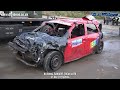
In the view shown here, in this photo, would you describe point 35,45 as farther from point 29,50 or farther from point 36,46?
point 29,50

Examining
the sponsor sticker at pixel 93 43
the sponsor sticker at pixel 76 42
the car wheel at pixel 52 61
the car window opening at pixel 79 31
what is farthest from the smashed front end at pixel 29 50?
the sponsor sticker at pixel 93 43

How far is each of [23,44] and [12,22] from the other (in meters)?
3.99

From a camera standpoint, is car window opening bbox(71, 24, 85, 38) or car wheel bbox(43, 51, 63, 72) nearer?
car wheel bbox(43, 51, 63, 72)

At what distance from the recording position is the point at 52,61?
6352 millimetres

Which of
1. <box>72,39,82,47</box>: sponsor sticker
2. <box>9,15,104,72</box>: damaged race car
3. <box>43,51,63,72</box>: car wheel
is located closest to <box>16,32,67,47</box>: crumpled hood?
<box>9,15,104,72</box>: damaged race car

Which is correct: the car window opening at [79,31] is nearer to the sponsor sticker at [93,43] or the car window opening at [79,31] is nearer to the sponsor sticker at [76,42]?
the sponsor sticker at [76,42]

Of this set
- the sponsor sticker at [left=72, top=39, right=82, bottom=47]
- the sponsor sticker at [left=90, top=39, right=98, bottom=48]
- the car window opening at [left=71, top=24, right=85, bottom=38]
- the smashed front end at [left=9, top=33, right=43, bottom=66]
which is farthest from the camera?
the sponsor sticker at [left=90, top=39, right=98, bottom=48]

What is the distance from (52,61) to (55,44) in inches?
21.3

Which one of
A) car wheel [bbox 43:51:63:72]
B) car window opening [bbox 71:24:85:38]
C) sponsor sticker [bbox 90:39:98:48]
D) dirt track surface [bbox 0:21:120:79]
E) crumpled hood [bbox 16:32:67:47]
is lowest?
dirt track surface [bbox 0:21:120:79]

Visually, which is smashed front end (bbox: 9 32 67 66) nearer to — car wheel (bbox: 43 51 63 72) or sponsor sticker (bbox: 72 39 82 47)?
car wheel (bbox: 43 51 63 72)

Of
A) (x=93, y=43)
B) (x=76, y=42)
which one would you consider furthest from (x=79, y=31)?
(x=93, y=43)

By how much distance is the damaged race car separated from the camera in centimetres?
615
